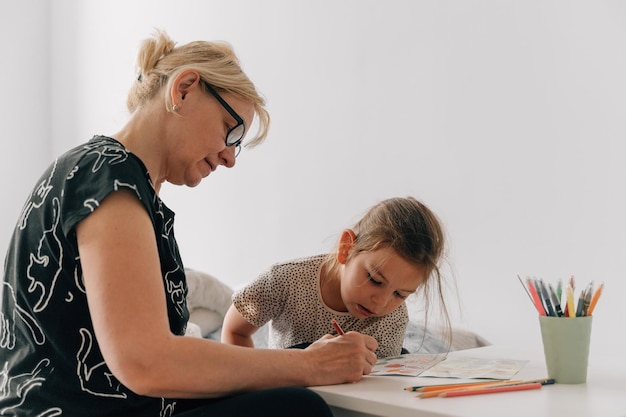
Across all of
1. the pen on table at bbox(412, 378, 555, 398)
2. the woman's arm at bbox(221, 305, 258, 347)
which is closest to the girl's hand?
the pen on table at bbox(412, 378, 555, 398)

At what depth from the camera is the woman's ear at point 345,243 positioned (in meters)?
1.62

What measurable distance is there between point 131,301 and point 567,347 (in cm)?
65

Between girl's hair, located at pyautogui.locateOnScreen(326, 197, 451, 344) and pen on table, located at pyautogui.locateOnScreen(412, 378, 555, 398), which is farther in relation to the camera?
girl's hair, located at pyautogui.locateOnScreen(326, 197, 451, 344)

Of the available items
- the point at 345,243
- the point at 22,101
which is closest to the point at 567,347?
the point at 345,243

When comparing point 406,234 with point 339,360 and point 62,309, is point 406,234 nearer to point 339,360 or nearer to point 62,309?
point 339,360

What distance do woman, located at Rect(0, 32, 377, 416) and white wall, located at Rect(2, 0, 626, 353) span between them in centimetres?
101

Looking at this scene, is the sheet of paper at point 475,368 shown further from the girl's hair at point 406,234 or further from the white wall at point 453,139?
the white wall at point 453,139

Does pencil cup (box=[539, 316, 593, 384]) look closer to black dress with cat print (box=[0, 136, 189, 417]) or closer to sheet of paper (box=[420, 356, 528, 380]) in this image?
sheet of paper (box=[420, 356, 528, 380])

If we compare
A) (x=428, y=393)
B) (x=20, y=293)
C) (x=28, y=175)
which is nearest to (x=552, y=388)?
(x=428, y=393)

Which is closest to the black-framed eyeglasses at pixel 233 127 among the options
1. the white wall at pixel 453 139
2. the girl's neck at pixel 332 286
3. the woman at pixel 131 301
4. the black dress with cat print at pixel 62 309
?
the woman at pixel 131 301

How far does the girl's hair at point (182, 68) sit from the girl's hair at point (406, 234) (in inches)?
14.9

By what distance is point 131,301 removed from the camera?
963 millimetres

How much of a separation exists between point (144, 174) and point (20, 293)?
0.79 ft

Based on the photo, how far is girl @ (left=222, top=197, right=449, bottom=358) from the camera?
1.52 metres
